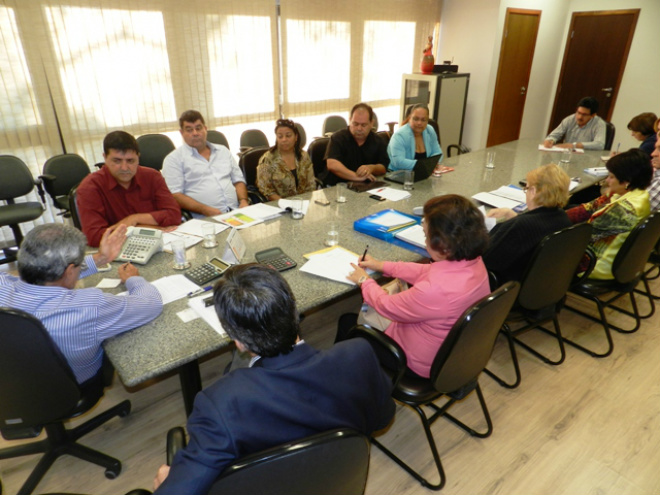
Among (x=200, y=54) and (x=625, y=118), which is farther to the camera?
(x=625, y=118)

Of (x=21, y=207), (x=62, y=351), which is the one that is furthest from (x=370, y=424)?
(x=21, y=207)

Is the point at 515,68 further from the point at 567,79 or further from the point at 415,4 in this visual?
the point at 415,4

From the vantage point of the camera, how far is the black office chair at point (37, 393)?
1274mm

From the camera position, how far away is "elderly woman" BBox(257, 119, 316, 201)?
3268 millimetres

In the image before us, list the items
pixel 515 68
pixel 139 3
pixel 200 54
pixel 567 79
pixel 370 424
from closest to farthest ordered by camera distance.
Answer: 1. pixel 370 424
2. pixel 139 3
3. pixel 200 54
4. pixel 515 68
5. pixel 567 79

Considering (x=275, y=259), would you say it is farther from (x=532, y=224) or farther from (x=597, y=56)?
(x=597, y=56)

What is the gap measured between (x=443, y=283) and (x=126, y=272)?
133cm

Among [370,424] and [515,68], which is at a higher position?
[515,68]

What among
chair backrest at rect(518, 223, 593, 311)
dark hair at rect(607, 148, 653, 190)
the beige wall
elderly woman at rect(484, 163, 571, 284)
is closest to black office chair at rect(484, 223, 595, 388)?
chair backrest at rect(518, 223, 593, 311)

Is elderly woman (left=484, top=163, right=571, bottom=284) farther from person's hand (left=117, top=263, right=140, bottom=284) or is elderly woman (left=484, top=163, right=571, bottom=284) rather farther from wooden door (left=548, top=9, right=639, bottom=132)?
wooden door (left=548, top=9, right=639, bottom=132)

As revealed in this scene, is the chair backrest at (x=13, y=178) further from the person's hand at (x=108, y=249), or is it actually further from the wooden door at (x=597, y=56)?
the wooden door at (x=597, y=56)

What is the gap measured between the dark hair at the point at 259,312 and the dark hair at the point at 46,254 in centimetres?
73

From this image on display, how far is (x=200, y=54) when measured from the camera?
14.7 feet

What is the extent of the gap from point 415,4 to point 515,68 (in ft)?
6.32
